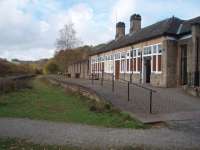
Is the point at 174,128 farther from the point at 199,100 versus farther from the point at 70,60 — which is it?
the point at 70,60

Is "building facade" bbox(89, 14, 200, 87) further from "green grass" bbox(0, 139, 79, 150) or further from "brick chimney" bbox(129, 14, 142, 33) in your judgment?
"green grass" bbox(0, 139, 79, 150)

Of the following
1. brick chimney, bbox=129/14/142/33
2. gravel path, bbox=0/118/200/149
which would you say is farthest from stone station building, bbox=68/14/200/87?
gravel path, bbox=0/118/200/149

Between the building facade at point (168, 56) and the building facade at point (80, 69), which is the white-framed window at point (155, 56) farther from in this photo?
the building facade at point (80, 69)

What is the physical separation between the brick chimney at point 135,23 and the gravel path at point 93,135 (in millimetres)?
36887

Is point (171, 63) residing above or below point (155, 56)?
below

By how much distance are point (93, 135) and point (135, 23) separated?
39470 mm

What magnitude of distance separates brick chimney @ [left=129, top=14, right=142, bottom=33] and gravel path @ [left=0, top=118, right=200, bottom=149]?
36.9 meters

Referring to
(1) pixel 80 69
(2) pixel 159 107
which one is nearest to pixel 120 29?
(1) pixel 80 69

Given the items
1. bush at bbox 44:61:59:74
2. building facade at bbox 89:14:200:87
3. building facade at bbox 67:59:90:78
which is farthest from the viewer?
bush at bbox 44:61:59:74

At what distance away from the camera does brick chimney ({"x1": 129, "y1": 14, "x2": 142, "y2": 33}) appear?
48.6 m

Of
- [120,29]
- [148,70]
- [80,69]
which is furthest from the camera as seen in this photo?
[80,69]

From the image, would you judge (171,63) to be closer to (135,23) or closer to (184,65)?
(184,65)

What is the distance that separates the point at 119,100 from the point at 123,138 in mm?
8881

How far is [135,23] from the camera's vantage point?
161 feet
